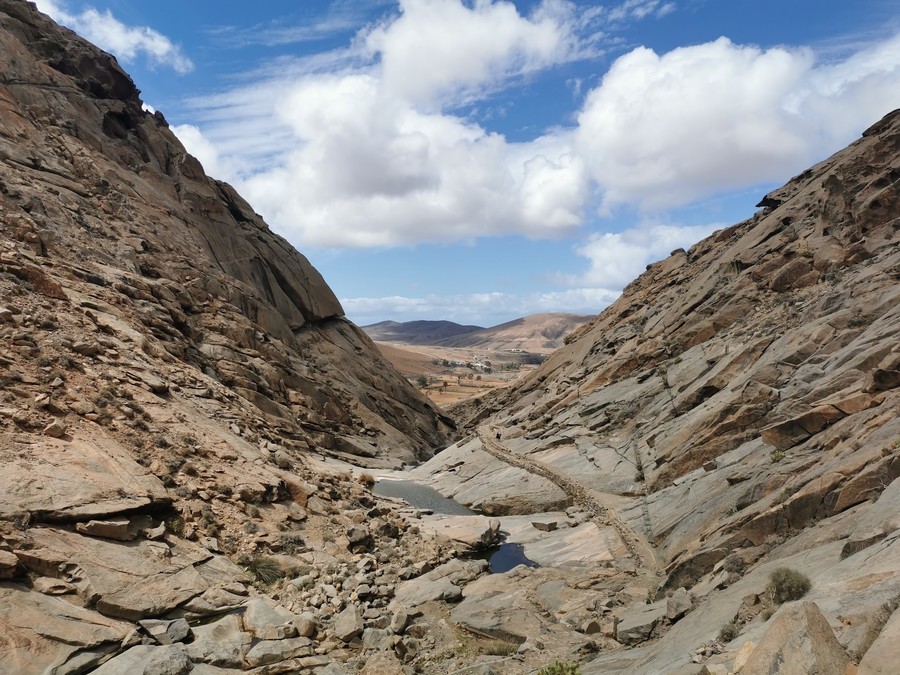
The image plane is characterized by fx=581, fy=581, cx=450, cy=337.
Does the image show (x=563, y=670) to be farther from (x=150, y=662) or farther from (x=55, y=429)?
(x=55, y=429)

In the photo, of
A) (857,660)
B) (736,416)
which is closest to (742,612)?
(857,660)

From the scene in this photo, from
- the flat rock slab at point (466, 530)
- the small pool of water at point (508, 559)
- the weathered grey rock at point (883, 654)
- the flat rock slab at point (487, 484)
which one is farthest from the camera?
the flat rock slab at point (487, 484)

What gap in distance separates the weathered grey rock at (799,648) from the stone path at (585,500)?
13.2 metres

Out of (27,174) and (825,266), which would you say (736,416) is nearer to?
(825,266)

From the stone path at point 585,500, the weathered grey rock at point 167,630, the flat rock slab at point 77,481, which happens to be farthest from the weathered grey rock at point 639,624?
the flat rock slab at point 77,481

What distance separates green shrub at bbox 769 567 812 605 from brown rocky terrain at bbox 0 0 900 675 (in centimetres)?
6

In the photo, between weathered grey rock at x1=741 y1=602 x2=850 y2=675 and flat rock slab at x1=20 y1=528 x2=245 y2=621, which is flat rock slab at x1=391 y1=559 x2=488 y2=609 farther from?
weathered grey rock at x1=741 y1=602 x2=850 y2=675

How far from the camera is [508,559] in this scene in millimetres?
24703

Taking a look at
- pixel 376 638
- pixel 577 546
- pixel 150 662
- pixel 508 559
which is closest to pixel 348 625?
pixel 376 638

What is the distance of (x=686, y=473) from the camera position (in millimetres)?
24859

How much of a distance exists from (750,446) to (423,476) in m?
27.2

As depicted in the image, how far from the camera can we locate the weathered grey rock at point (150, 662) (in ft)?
39.5

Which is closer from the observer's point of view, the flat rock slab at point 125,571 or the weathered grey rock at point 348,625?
the flat rock slab at point 125,571

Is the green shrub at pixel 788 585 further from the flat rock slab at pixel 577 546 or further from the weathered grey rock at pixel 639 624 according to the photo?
the flat rock slab at pixel 577 546
